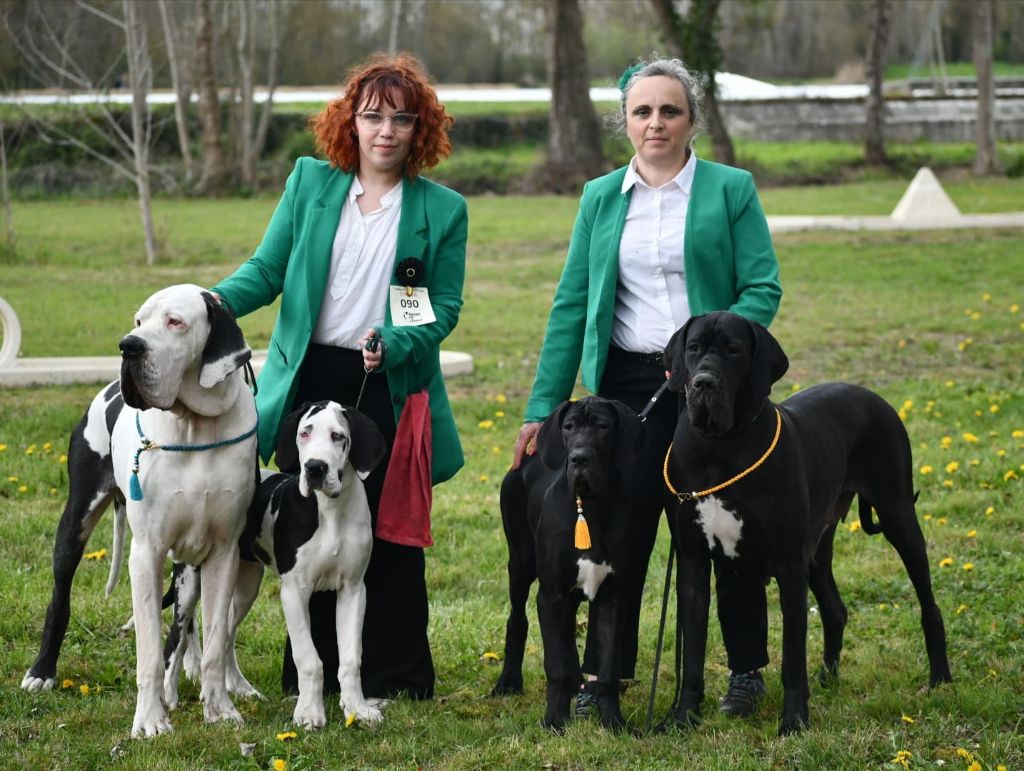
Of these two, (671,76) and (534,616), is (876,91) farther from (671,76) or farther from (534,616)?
(671,76)

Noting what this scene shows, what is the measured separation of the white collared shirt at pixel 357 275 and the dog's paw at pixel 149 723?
1.48 meters

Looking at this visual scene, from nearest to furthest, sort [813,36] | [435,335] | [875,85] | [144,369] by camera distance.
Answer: [144,369] < [435,335] < [875,85] < [813,36]

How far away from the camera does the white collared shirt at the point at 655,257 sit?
5125 mm

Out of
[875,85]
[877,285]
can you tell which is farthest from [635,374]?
[875,85]

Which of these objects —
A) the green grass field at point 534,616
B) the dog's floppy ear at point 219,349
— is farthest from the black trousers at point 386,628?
A: the dog's floppy ear at point 219,349

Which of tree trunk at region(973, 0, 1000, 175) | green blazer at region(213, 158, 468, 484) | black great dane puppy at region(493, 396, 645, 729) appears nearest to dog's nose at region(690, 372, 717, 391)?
black great dane puppy at region(493, 396, 645, 729)

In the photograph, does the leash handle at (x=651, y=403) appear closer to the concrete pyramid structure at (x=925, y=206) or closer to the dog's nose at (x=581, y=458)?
the dog's nose at (x=581, y=458)

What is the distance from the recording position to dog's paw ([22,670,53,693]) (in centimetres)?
557

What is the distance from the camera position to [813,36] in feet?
212

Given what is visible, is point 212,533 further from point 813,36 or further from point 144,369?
point 813,36

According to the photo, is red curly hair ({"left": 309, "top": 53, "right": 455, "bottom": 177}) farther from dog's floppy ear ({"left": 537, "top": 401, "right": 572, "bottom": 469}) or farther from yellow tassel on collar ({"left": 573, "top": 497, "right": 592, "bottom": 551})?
yellow tassel on collar ({"left": 573, "top": 497, "right": 592, "bottom": 551})

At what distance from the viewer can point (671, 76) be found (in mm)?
5094

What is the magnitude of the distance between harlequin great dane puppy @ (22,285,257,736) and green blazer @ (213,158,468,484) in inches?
13.8

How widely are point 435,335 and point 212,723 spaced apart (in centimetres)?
162
